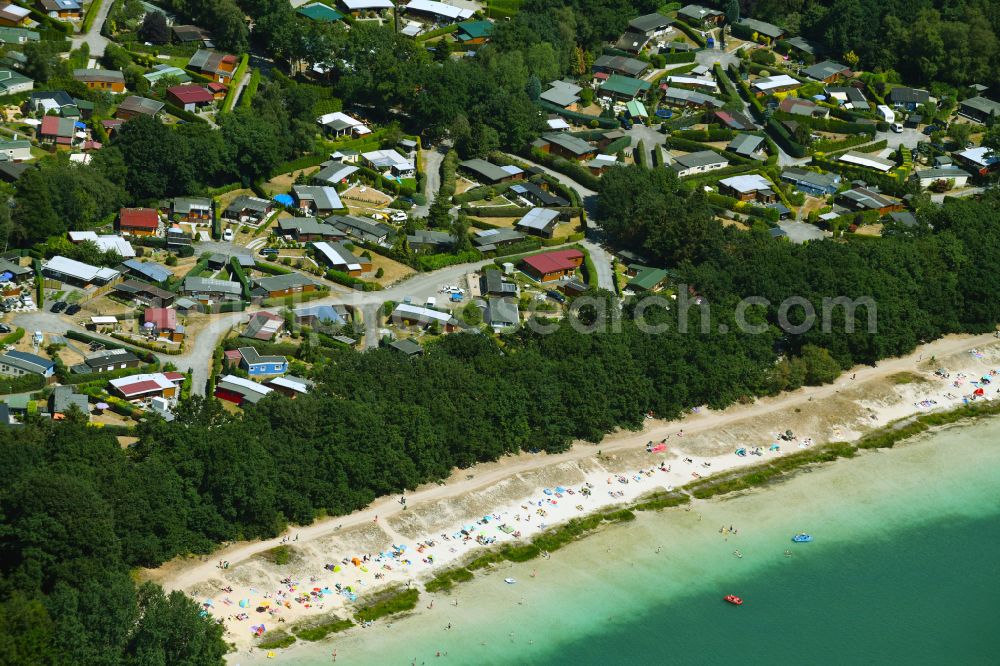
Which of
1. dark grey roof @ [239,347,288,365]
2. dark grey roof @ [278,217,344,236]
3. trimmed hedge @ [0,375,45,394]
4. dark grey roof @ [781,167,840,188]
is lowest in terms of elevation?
trimmed hedge @ [0,375,45,394]

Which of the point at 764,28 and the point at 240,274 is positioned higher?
the point at 764,28

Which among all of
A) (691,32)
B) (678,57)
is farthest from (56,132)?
(691,32)

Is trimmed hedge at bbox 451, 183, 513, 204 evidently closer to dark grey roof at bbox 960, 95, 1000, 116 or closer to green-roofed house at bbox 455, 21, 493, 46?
green-roofed house at bbox 455, 21, 493, 46

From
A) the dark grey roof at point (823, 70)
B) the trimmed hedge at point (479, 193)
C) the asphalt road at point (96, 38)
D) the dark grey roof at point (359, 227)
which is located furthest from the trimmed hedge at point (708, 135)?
the asphalt road at point (96, 38)

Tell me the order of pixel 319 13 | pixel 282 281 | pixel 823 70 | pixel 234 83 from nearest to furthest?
1. pixel 282 281
2. pixel 234 83
3. pixel 319 13
4. pixel 823 70

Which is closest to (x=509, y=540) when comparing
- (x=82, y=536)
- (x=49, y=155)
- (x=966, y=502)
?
(x=82, y=536)

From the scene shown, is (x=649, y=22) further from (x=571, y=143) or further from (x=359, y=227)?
(x=359, y=227)

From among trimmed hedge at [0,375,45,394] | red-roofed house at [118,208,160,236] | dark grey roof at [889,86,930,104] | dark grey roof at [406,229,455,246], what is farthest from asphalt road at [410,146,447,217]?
dark grey roof at [889,86,930,104]
